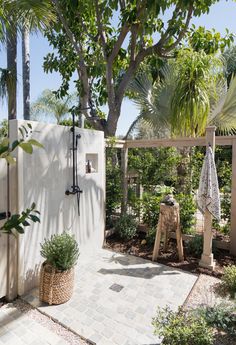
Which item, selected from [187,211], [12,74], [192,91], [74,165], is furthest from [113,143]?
[12,74]

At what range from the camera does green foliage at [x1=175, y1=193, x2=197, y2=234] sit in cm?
423

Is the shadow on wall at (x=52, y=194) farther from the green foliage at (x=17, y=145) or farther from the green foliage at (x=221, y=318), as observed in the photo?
the green foliage at (x=221, y=318)

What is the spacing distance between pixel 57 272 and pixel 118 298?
2.71 ft

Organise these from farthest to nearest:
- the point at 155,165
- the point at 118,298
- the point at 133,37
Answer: the point at 155,165 → the point at 133,37 → the point at 118,298

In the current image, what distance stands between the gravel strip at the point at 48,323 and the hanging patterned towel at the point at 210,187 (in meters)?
2.37

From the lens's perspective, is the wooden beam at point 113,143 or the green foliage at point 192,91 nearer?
the green foliage at point 192,91

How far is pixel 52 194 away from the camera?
3.19m

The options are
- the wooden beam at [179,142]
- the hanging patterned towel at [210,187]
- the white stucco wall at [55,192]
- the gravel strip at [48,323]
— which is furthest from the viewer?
the wooden beam at [179,142]

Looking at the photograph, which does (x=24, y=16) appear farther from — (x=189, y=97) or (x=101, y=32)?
(x=189, y=97)

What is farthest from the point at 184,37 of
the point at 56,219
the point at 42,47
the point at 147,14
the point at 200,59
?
the point at 56,219

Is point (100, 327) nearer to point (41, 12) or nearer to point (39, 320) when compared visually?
point (39, 320)

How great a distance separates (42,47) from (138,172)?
391 centimetres

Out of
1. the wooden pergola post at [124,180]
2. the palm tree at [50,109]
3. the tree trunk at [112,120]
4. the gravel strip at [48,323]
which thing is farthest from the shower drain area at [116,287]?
the palm tree at [50,109]

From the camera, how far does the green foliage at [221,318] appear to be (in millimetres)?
2035
